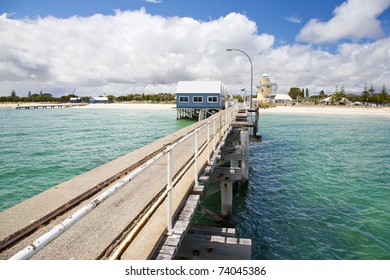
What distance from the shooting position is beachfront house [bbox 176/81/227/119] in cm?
5012

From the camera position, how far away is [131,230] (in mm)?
4098

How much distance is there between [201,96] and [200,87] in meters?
2.13

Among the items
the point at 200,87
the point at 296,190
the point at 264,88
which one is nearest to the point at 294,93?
the point at 264,88

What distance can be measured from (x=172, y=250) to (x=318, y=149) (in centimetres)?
2326

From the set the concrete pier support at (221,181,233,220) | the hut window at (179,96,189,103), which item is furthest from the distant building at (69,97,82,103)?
the concrete pier support at (221,181,233,220)

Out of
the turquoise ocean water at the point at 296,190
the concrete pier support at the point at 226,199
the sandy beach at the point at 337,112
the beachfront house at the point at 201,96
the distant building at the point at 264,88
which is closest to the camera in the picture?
the turquoise ocean water at the point at 296,190

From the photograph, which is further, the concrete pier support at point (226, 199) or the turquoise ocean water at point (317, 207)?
the concrete pier support at point (226, 199)

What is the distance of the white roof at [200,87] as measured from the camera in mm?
51031

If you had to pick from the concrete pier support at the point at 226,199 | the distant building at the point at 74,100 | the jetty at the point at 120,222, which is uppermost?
the distant building at the point at 74,100

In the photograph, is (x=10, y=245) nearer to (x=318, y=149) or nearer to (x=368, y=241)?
(x=368, y=241)

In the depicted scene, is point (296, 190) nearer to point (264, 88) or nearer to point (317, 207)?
point (317, 207)

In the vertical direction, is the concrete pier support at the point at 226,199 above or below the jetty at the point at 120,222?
below

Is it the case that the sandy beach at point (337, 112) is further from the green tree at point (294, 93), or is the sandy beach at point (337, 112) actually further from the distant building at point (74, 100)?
the distant building at point (74, 100)

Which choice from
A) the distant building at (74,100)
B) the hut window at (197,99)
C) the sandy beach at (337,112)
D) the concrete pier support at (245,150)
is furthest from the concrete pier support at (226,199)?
the distant building at (74,100)
